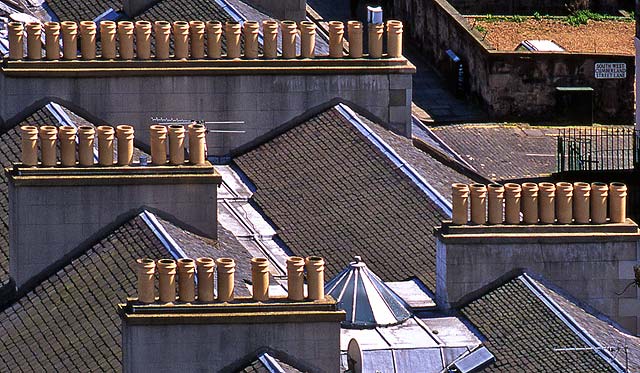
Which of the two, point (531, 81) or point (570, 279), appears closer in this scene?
point (570, 279)

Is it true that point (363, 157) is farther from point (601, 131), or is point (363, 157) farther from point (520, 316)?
point (601, 131)

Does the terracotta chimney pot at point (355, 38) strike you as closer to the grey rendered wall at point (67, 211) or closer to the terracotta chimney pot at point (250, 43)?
the terracotta chimney pot at point (250, 43)

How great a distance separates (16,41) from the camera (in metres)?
118

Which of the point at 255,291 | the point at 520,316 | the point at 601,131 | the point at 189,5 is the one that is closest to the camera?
the point at 255,291

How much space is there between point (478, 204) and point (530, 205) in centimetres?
157

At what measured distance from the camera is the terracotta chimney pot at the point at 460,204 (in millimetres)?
102438

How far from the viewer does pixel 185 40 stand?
120 metres

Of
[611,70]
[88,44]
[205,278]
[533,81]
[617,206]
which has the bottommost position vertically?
[533,81]

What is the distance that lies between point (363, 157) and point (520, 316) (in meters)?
17.3

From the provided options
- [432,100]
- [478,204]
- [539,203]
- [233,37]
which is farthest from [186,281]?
[432,100]

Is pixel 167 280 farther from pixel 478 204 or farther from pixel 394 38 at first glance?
pixel 394 38

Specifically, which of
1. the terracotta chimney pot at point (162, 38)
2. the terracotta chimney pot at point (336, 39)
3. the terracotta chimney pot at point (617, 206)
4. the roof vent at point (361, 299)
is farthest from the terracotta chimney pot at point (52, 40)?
the terracotta chimney pot at point (617, 206)

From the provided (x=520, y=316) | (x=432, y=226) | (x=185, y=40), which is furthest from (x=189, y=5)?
(x=520, y=316)

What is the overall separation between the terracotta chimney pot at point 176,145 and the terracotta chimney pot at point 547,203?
403 inches
